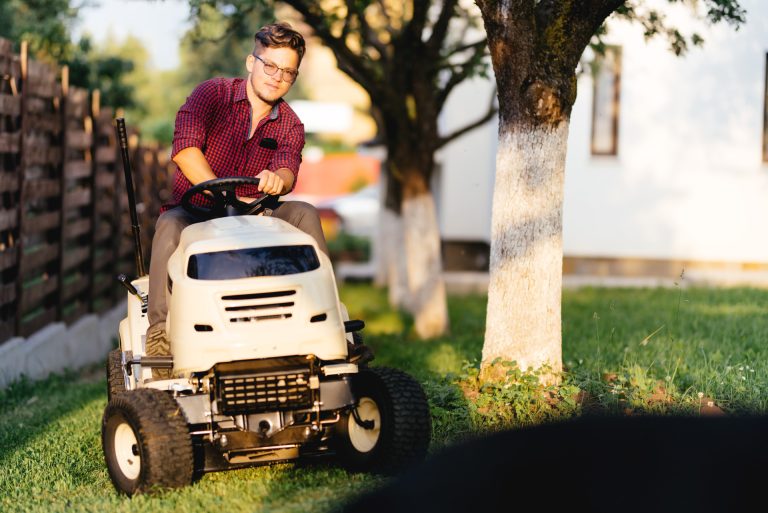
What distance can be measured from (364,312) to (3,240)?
797cm

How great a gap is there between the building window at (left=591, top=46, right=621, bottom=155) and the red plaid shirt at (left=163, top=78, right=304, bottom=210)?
11.5 m

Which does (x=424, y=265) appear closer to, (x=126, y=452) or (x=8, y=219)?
(x=8, y=219)

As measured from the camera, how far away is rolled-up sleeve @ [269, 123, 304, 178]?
5586 millimetres

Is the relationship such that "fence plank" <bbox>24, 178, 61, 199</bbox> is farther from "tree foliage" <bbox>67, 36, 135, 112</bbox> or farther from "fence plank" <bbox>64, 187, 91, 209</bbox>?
"tree foliage" <bbox>67, 36, 135, 112</bbox>

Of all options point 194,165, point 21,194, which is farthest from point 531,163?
point 21,194

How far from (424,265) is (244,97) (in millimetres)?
7241

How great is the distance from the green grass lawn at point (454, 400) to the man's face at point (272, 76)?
66.9 inches

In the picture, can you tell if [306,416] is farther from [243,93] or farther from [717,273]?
[717,273]

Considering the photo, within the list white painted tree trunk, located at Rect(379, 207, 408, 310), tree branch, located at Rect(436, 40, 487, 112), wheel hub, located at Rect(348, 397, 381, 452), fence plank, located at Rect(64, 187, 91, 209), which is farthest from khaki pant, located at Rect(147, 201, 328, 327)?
white painted tree trunk, located at Rect(379, 207, 408, 310)

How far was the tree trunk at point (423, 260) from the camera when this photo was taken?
12.5m

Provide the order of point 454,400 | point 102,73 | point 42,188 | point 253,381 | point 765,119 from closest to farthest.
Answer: point 253,381 < point 454,400 < point 42,188 < point 765,119 < point 102,73

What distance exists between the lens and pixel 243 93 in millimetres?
5699

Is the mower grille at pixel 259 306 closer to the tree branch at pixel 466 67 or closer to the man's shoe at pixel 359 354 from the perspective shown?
the man's shoe at pixel 359 354

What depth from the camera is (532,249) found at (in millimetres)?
6602
